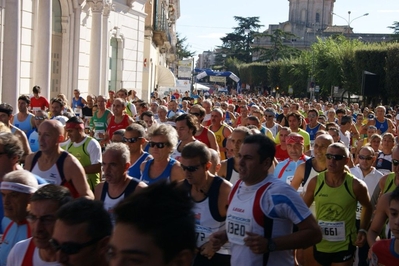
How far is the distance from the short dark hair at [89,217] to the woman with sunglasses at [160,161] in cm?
292

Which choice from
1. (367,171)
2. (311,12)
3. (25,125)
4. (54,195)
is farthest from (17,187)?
(311,12)

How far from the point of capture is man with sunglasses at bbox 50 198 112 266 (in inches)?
118

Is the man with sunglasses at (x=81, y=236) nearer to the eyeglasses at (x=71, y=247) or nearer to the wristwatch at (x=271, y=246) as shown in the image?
the eyeglasses at (x=71, y=247)

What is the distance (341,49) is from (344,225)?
53890 mm

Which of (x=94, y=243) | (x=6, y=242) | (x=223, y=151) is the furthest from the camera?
(x=223, y=151)

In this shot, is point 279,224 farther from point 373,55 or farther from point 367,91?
point 373,55

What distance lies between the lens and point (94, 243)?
305cm

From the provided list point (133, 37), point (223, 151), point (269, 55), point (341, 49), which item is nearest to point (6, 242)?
point (223, 151)

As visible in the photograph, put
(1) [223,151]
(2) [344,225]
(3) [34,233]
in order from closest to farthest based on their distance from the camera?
(3) [34,233] < (2) [344,225] < (1) [223,151]

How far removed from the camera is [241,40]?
12231 cm

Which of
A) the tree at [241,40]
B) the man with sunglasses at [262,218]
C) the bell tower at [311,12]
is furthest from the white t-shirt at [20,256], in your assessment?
the bell tower at [311,12]

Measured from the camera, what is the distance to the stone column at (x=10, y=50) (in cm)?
1728

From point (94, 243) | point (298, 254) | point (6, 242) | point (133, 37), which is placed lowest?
point (298, 254)

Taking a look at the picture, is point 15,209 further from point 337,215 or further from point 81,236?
point 337,215
